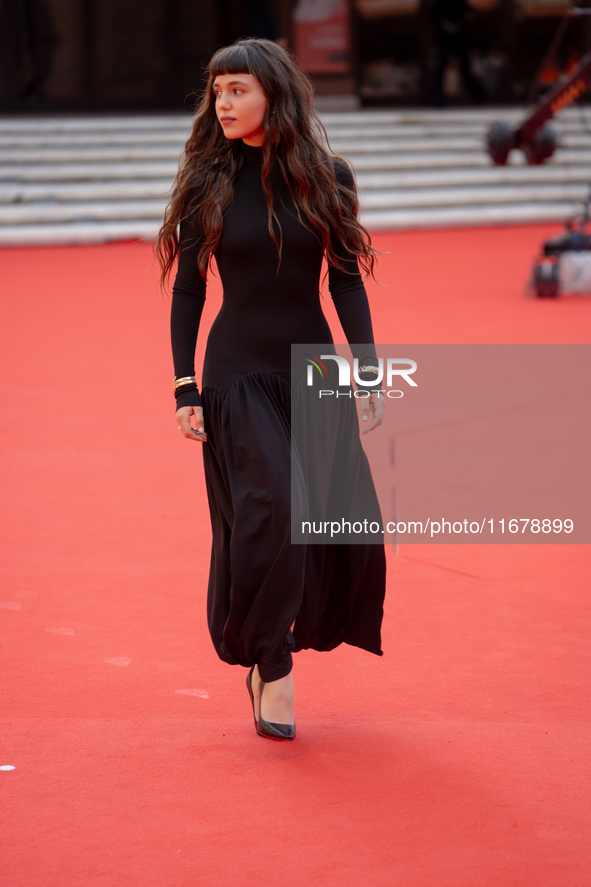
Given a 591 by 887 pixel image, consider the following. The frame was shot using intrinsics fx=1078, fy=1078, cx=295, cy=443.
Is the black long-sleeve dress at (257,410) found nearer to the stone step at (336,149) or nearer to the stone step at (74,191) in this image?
the stone step at (74,191)

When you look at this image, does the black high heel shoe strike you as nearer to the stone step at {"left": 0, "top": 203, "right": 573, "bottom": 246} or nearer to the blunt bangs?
the blunt bangs

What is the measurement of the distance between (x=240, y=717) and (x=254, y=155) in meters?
1.49

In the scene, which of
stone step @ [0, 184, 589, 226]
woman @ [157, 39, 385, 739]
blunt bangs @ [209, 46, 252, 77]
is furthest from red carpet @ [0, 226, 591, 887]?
stone step @ [0, 184, 589, 226]

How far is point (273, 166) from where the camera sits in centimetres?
269

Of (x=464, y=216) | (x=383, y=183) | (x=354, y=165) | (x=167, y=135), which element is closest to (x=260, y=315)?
(x=354, y=165)

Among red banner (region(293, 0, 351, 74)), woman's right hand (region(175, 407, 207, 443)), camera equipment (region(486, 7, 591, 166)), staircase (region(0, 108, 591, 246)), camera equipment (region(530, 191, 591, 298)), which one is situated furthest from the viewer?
red banner (region(293, 0, 351, 74))

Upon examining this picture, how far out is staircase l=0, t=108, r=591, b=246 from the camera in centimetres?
1449

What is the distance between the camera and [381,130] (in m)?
17.6

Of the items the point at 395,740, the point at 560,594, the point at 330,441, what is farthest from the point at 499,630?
the point at 330,441

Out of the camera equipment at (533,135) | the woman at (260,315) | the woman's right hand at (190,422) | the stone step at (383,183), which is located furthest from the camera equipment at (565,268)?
the woman's right hand at (190,422)

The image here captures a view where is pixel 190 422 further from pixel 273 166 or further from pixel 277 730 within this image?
pixel 277 730

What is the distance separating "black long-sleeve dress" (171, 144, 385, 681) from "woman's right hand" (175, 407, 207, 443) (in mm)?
23

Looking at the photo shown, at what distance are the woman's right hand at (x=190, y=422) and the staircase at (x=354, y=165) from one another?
37.3ft

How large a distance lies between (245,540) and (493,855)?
3.00ft
